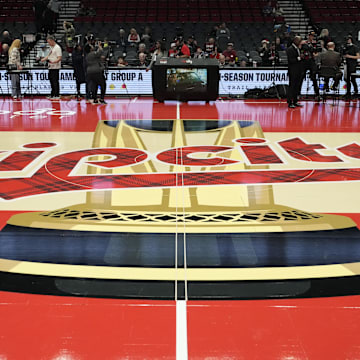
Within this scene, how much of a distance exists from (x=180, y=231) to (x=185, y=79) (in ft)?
29.8

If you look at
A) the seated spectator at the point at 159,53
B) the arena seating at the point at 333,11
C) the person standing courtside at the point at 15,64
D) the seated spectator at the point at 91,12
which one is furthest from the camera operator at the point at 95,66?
the arena seating at the point at 333,11

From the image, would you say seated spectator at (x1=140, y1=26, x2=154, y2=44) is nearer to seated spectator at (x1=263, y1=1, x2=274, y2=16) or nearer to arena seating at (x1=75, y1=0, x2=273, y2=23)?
arena seating at (x1=75, y1=0, x2=273, y2=23)

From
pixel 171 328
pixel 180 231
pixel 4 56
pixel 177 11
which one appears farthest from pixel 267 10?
pixel 171 328

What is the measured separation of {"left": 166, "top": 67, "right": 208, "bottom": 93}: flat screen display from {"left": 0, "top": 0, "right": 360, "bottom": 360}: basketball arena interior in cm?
124

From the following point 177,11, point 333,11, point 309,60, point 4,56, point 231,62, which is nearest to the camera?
point 309,60

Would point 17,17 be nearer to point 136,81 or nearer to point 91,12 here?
point 91,12

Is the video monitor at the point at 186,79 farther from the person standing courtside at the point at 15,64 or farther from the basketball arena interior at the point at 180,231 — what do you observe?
the person standing courtside at the point at 15,64

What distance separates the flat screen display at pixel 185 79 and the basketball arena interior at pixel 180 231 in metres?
1.24

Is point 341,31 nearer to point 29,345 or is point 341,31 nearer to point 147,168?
point 147,168

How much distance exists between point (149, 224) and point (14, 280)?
3.92ft

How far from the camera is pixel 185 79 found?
481 inches

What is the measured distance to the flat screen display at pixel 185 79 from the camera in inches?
480

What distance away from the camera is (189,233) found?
3611 mm

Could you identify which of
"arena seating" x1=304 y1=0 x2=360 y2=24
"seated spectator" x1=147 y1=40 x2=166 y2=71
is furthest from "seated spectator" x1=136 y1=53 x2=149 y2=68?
"arena seating" x1=304 y1=0 x2=360 y2=24
